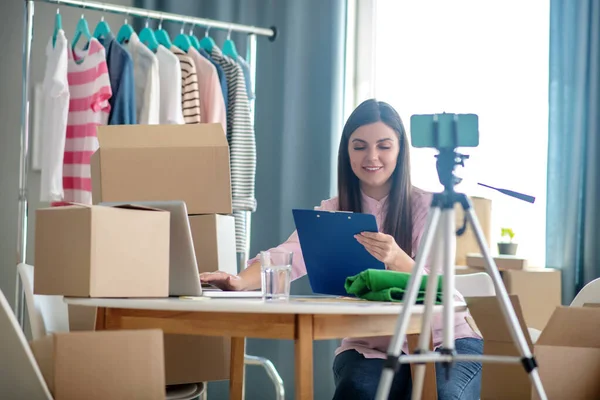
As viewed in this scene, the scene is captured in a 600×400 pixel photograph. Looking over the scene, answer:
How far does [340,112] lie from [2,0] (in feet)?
5.38

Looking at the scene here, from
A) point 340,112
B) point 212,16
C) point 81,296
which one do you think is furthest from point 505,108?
point 81,296

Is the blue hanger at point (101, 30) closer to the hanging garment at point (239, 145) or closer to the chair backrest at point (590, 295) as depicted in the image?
the hanging garment at point (239, 145)

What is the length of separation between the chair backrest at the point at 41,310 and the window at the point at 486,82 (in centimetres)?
181

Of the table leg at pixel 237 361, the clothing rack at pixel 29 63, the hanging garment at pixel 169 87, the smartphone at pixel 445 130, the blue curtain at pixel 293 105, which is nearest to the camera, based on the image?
the smartphone at pixel 445 130

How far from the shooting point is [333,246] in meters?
1.81

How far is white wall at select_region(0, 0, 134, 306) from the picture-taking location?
3.59 meters

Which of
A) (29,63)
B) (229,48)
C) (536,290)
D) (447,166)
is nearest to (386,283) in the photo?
(447,166)

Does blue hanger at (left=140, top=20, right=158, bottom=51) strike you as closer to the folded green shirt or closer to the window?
the window

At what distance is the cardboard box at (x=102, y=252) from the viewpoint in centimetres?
161

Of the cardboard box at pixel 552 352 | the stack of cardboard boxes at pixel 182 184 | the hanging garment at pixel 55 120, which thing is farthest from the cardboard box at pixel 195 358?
the hanging garment at pixel 55 120

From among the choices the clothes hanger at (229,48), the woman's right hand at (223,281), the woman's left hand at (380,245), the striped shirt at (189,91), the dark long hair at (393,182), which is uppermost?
the clothes hanger at (229,48)

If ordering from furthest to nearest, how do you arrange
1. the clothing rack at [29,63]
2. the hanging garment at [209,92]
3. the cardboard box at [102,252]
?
the hanging garment at [209,92] < the clothing rack at [29,63] < the cardboard box at [102,252]

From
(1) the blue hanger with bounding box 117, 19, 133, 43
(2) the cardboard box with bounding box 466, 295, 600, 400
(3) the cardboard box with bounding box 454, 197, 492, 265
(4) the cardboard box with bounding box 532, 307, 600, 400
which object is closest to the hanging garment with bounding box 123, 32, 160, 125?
(1) the blue hanger with bounding box 117, 19, 133, 43

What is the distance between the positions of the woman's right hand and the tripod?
Result: 678mm
